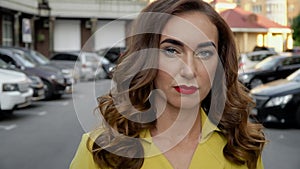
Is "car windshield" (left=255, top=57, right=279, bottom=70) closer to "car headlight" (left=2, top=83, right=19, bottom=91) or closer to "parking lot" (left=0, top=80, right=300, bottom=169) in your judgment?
"parking lot" (left=0, top=80, right=300, bottom=169)

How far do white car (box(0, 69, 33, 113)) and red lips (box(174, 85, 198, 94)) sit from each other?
10.3m

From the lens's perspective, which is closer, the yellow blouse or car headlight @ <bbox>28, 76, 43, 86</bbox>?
the yellow blouse

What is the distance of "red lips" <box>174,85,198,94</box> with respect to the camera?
1458mm

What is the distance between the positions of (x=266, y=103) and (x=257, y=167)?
28.6ft

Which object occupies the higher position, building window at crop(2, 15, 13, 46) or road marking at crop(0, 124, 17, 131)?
building window at crop(2, 15, 13, 46)

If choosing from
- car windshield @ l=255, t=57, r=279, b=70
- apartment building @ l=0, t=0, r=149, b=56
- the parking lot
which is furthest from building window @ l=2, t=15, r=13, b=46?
the parking lot

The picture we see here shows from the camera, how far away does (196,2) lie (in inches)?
63.1

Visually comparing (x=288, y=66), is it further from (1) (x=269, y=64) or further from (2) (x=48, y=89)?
(2) (x=48, y=89)

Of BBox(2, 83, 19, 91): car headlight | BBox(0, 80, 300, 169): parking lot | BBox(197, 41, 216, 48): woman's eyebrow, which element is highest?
BBox(197, 41, 216, 48): woman's eyebrow

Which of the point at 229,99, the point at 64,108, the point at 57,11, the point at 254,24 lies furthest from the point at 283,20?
the point at 229,99

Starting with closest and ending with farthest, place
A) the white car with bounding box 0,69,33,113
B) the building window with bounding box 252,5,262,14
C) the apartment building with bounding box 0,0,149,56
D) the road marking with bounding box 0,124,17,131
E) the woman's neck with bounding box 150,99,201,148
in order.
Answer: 1. the woman's neck with bounding box 150,99,201,148
2. the road marking with bounding box 0,124,17,131
3. the white car with bounding box 0,69,33,113
4. the apartment building with bounding box 0,0,149,56
5. the building window with bounding box 252,5,262,14

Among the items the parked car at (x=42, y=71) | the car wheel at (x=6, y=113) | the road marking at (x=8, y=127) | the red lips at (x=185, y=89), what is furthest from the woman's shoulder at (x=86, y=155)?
the parked car at (x=42, y=71)

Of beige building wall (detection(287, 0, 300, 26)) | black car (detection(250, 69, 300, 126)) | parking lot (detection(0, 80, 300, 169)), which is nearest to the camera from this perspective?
parking lot (detection(0, 80, 300, 169))

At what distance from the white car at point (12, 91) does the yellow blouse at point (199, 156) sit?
10.2 metres
